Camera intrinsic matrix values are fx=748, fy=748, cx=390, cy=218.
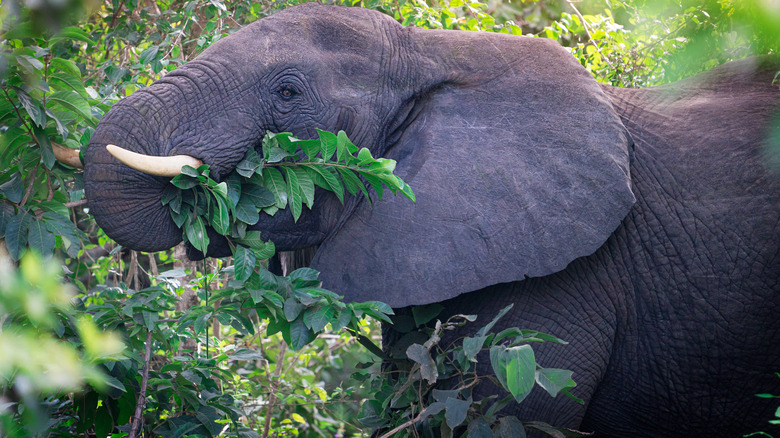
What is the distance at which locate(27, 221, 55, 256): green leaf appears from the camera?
8.68 ft

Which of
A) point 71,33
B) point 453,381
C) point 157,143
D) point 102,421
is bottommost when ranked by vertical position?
point 102,421

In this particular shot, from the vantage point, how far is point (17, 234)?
2.64 metres

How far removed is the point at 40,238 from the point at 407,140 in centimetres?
150

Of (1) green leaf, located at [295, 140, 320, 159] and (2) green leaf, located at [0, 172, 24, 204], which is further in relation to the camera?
(1) green leaf, located at [295, 140, 320, 159]

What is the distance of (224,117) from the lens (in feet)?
9.92

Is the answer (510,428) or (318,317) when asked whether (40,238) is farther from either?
(510,428)

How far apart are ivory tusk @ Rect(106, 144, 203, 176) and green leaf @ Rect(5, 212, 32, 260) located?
0.38 metres

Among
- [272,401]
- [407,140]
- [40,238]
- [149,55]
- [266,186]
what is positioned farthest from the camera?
[272,401]

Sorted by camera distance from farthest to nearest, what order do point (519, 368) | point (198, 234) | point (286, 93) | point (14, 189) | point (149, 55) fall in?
point (149, 55), point (286, 93), point (198, 234), point (14, 189), point (519, 368)

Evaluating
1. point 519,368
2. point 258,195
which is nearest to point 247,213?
point 258,195

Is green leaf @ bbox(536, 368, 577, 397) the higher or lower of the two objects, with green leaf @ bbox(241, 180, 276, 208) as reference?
lower

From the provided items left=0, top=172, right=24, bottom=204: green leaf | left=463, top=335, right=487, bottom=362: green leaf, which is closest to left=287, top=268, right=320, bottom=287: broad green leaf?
left=463, top=335, right=487, bottom=362: green leaf

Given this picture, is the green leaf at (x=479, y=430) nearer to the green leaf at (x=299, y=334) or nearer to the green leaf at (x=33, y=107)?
the green leaf at (x=299, y=334)

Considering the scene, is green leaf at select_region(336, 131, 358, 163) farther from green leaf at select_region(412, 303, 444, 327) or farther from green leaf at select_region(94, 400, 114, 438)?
green leaf at select_region(94, 400, 114, 438)
